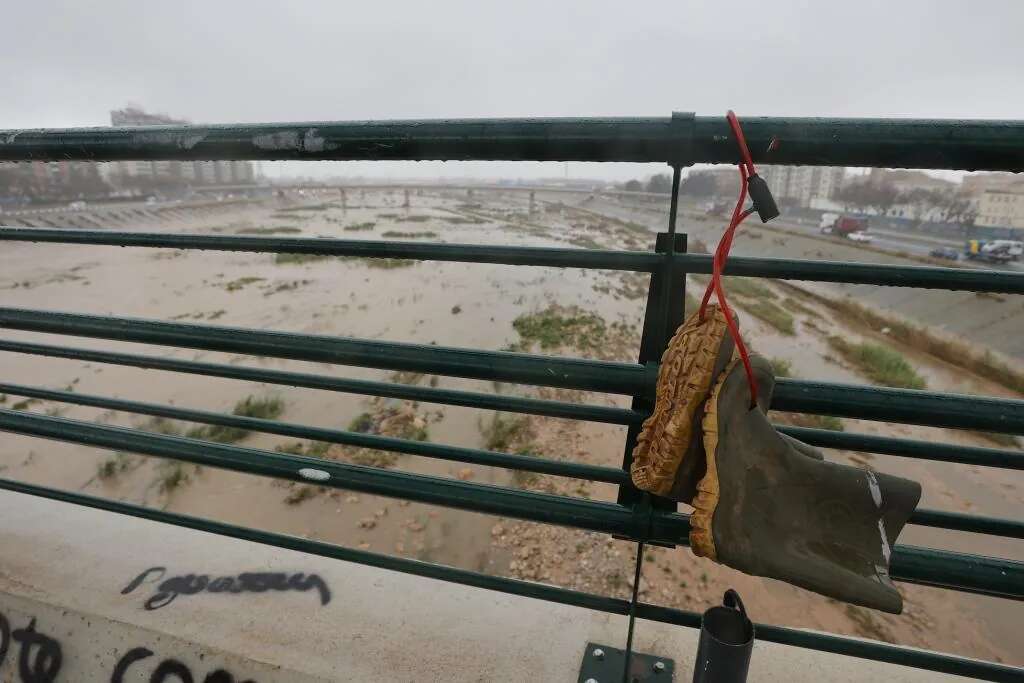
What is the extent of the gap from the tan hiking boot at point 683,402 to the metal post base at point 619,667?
22.6 inches

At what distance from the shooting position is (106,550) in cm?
158

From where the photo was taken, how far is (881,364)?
56.9 feet

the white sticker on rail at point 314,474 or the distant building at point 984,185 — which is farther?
the distant building at point 984,185

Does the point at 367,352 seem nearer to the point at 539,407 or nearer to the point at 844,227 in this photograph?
the point at 539,407

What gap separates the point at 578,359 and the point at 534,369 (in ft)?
0.27

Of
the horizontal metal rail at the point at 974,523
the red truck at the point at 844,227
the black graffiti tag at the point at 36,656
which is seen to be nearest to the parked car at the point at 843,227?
the red truck at the point at 844,227

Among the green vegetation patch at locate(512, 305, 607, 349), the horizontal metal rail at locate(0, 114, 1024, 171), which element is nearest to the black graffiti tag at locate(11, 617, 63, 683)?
the horizontal metal rail at locate(0, 114, 1024, 171)

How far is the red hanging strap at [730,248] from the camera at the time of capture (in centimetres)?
77

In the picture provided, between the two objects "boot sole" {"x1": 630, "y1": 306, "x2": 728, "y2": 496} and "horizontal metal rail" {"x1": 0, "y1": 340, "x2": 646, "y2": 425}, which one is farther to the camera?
"horizontal metal rail" {"x1": 0, "y1": 340, "x2": 646, "y2": 425}

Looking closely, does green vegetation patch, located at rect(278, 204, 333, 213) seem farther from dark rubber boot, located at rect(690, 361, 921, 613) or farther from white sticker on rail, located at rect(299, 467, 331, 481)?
dark rubber boot, located at rect(690, 361, 921, 613)

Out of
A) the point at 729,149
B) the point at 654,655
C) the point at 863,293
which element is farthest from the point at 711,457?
the point at 863,293

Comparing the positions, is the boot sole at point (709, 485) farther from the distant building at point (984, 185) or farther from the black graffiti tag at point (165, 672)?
the distant building at point (984, 185)

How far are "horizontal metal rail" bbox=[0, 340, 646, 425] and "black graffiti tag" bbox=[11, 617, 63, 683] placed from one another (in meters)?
0.66

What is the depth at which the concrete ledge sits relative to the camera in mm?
1232
